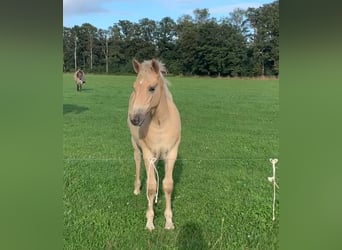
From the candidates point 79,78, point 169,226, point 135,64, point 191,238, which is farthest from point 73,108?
point 191,238

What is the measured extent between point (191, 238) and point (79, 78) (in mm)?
916

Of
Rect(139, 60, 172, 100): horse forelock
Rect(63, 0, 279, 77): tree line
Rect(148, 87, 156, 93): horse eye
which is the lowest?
Rect(148, 87, 156, 93): horse eye

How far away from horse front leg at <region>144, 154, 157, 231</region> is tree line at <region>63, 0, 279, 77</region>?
0.44 m

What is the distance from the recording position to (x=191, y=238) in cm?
235

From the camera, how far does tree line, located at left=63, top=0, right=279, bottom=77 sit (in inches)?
96.2

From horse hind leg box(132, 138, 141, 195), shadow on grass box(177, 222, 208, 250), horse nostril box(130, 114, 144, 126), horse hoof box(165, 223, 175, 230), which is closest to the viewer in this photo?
horse nostril box(130, 114, 144, 126)

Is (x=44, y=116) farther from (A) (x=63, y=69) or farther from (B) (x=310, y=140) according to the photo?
(B) (x=310, y=140)

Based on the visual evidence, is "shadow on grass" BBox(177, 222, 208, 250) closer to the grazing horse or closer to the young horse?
the young horse

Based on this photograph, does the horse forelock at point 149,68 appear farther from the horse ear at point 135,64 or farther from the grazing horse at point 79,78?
the grazing horse at point 79,78

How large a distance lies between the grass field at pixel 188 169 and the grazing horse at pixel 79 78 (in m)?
0.03

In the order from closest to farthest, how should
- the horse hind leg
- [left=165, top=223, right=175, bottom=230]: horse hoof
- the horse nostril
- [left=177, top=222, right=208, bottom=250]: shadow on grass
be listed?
Answer: the horse nostril, [left=177, top=222, right=208, bottom=250]: shadow on grass, [left=165, top=223, right=175, bottom=230]: horse hoof, the horse hind leg

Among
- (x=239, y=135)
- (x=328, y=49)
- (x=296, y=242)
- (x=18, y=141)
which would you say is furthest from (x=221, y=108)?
(x=18, y=141)

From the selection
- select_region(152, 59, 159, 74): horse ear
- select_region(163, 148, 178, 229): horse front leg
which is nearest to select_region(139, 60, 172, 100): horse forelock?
select_region(152, 59, 159, 74): horse ear

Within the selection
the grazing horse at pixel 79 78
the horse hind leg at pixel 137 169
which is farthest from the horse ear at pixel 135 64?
the horse hind leg at pixel 137 169
